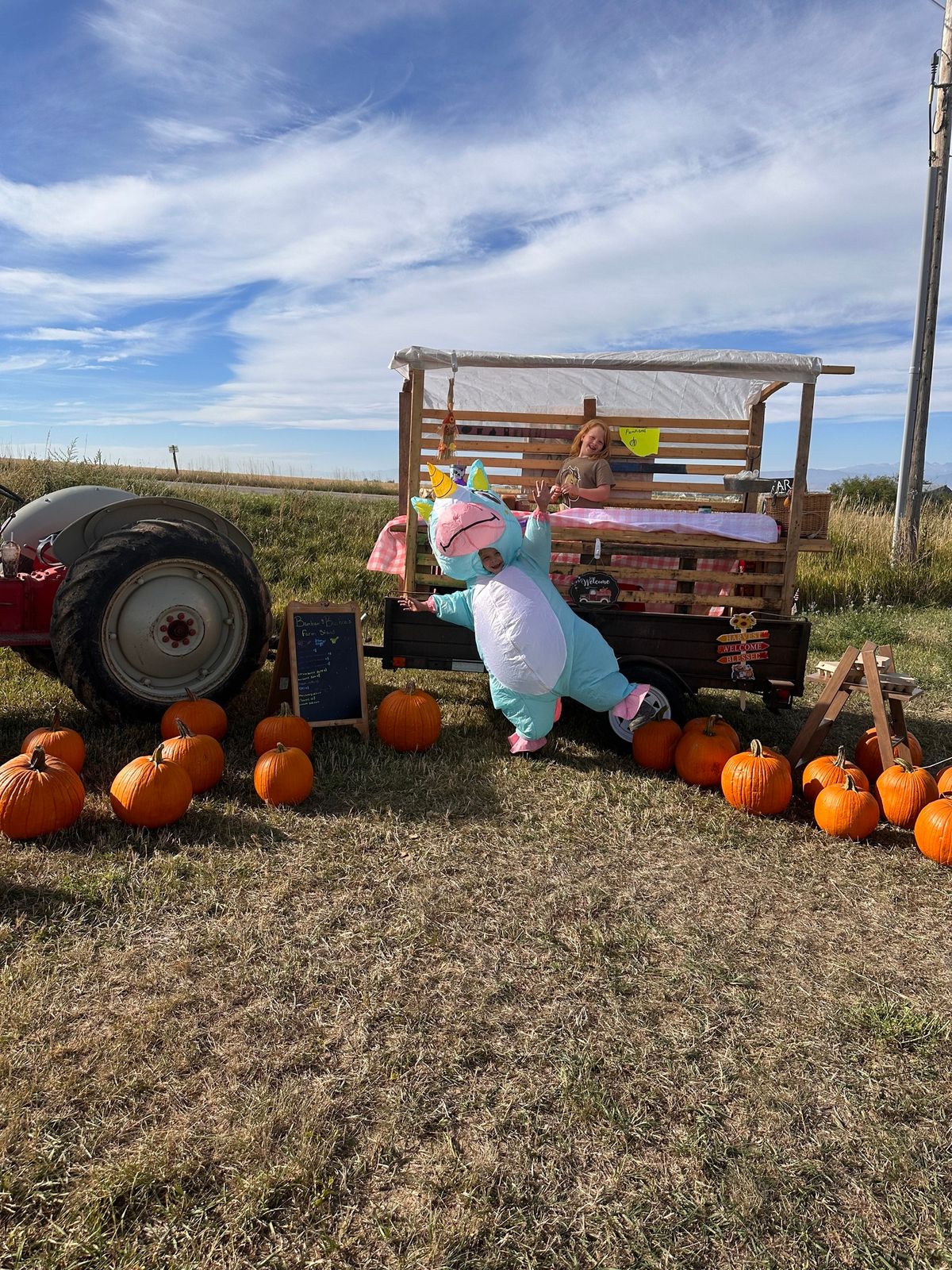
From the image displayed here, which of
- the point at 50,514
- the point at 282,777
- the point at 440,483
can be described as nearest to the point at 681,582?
the point at 440,483

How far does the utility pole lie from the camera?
11977 mm

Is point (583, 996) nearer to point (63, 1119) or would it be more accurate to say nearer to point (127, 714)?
point (63, 1119)

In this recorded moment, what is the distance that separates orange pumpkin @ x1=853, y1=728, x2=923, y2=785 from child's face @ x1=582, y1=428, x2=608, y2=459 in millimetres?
3111

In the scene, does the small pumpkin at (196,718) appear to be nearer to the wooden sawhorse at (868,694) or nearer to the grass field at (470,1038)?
the grass field at (470,1038)

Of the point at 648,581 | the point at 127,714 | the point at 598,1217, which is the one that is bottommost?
the point at 598,1217

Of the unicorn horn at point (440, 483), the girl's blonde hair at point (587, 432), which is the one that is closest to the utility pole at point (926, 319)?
the girl's blonde hair at point (587, 432)

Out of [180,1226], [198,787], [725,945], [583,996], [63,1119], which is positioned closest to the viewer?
[180,1226]

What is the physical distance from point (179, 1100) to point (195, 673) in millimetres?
3273

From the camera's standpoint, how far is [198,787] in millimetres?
4480

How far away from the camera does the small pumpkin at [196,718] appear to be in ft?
16.0

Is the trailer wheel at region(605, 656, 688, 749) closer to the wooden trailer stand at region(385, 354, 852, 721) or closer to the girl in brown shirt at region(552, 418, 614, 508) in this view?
the wooden trailer stand at region(385, 354, 852, 721)

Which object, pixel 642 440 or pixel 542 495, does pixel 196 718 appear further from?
pixel 642 440

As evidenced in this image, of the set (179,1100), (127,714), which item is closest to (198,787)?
(127,714)

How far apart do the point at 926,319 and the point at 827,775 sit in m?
10.6
